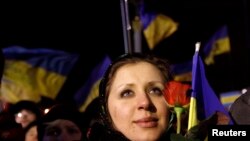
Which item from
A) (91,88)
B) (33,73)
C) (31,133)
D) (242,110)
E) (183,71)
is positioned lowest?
(183,71)

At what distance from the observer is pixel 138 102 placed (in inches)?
120

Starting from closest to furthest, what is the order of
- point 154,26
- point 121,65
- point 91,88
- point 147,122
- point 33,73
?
point 147,122 < point 121,65 < point 91,88 < point 154,26 < point 33,73

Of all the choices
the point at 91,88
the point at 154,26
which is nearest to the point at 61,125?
the point at 91,88

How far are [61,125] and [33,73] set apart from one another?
5.94m

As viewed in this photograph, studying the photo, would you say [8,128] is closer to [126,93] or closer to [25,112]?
[126,93]

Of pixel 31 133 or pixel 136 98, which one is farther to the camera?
pixel 31 133

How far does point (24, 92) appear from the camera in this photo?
962 cm

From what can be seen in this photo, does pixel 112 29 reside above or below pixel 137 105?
below

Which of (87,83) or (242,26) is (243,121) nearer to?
(87,83)

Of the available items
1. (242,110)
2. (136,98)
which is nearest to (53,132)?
(136,98)

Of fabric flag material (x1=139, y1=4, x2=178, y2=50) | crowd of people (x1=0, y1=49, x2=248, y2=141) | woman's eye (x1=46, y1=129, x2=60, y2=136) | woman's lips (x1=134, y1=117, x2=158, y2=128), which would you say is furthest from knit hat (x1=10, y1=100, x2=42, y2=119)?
fabric flag material (x1=139, y1=4, x2=178, y2=50)

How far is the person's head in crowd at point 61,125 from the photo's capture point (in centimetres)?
441

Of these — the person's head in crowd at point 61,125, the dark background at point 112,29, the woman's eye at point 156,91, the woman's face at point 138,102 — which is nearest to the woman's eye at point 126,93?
the woman's face at point 138,102

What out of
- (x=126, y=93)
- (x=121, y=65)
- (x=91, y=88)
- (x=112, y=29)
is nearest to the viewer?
(x=126, y=93)
